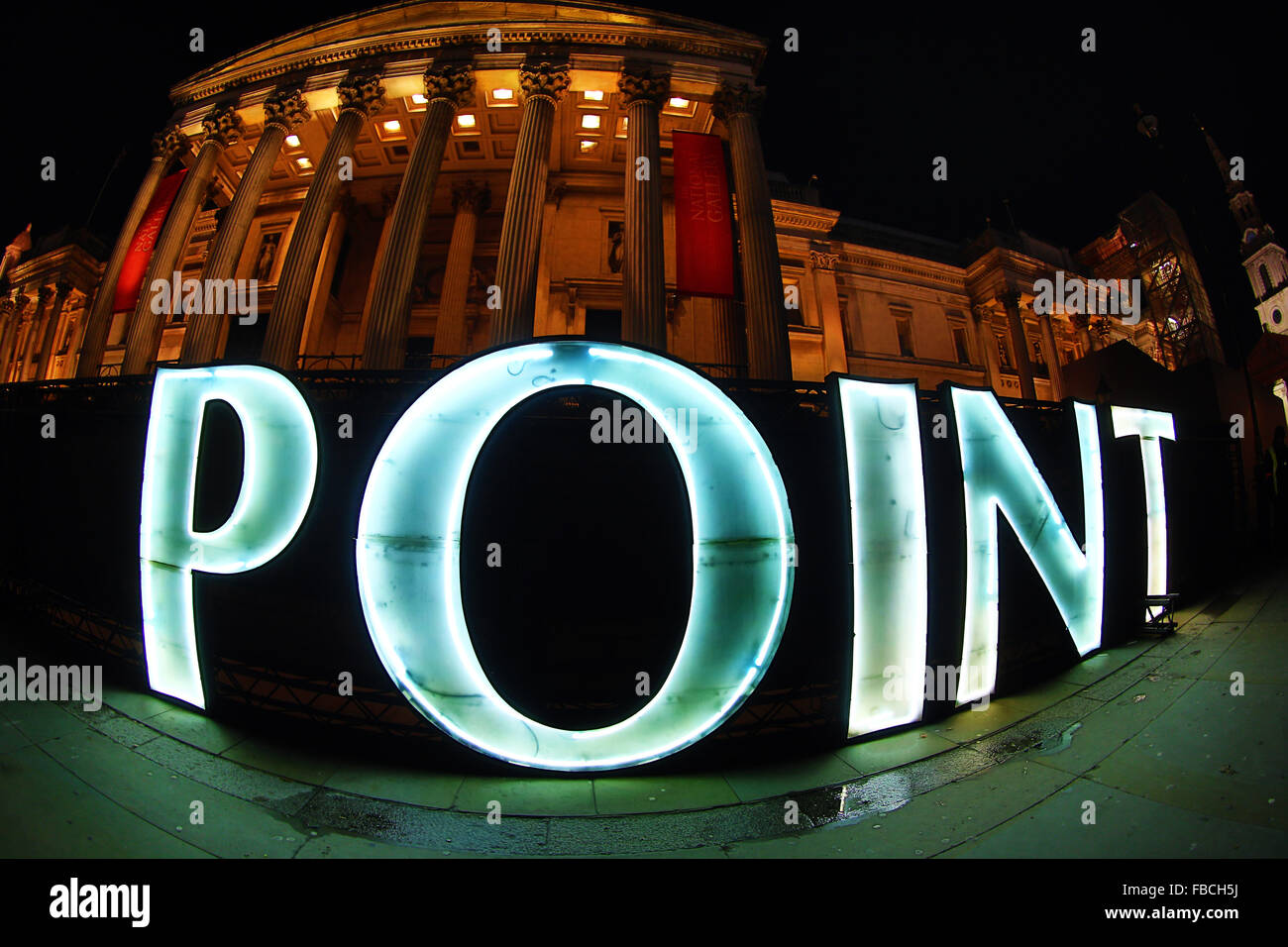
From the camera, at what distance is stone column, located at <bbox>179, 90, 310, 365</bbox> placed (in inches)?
508

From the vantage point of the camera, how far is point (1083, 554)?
4.82 m

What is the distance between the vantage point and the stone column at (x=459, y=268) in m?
15.3

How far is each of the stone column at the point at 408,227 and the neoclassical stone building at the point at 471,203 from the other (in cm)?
6

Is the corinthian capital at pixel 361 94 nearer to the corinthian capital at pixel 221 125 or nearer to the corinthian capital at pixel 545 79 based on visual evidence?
the corinthian capital at pixel 221 125

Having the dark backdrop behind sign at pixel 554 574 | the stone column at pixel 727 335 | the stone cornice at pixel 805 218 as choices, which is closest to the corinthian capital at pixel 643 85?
the stone column at pixel 727 335

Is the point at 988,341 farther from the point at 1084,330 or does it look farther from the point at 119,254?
the point at 119,254

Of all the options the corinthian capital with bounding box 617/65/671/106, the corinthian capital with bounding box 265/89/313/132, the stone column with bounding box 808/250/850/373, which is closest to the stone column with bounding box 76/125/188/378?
the corinthian capital with bounding box 265/89/313/132

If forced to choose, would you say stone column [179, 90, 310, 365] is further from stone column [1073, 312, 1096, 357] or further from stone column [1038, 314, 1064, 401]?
stone column [1073, 312, 1096, 357]

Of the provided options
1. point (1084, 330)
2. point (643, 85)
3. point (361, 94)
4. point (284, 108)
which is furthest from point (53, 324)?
point (1084, 330)

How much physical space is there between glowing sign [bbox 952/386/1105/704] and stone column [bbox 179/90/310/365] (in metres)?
18.2

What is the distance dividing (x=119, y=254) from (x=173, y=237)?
2.62 m

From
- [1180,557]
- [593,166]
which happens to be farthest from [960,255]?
[1180,557]
